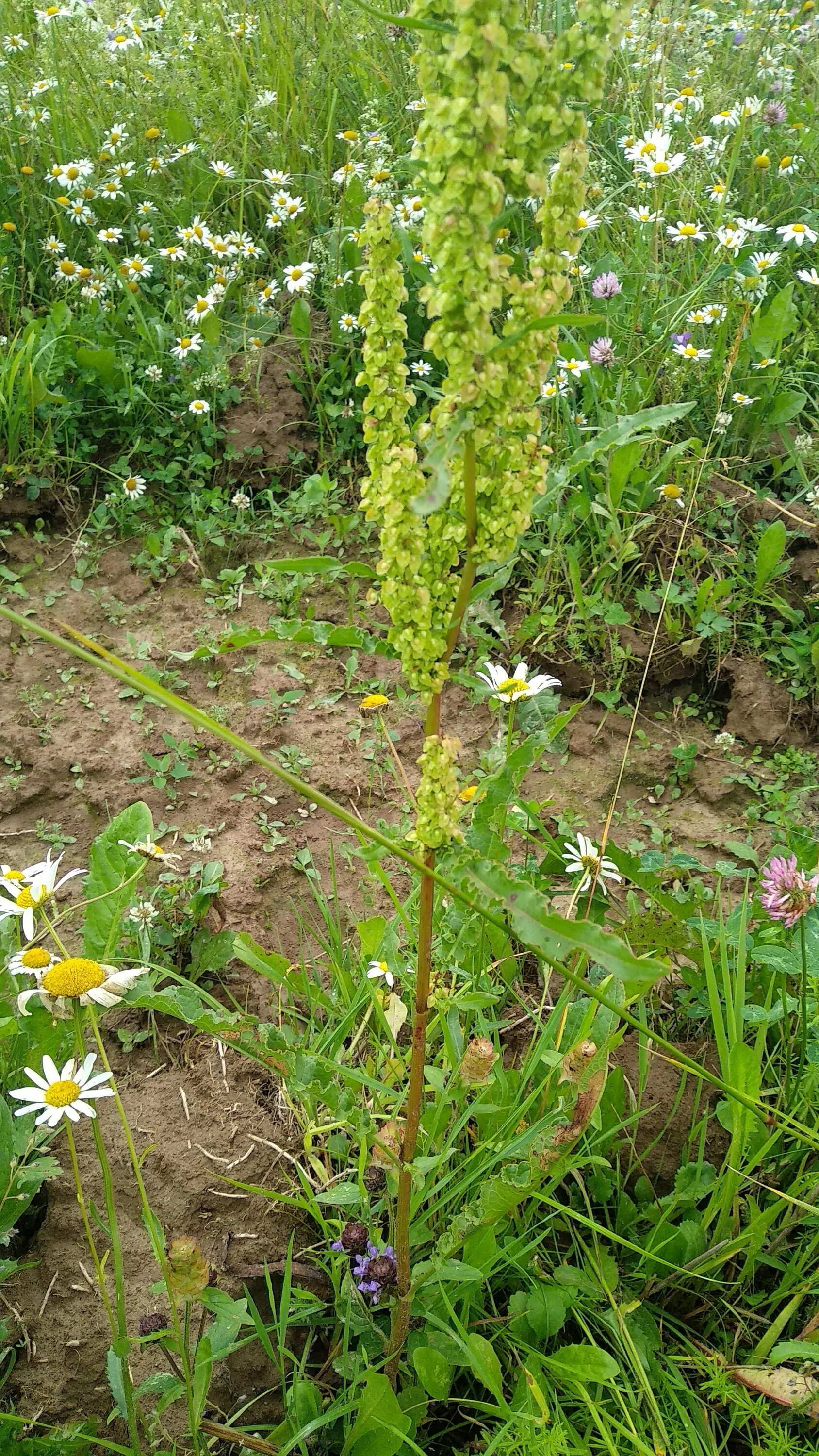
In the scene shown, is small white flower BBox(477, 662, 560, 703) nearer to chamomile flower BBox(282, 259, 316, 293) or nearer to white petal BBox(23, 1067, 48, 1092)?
Result: white petal BBox(23, 1067, 48, 1092)

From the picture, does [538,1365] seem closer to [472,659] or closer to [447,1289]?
[447,1289]

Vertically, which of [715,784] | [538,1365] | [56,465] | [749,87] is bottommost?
[538,1365]

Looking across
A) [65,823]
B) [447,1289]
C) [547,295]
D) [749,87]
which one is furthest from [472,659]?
[749,87]

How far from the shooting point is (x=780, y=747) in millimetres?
2330

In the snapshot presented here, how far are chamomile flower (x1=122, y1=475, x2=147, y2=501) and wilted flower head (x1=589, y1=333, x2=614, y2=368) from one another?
4.35 feet

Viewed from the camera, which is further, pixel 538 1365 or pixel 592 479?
pixel 592 479

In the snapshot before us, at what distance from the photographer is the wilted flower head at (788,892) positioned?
1.42 metres

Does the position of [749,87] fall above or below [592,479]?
above

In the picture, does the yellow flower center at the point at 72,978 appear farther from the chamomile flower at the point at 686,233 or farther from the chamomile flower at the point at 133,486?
the chamomile flower at the point at 686,233

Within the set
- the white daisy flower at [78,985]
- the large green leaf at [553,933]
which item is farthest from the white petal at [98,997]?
the large green leaf at [553,933]

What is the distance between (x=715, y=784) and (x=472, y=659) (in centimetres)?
65

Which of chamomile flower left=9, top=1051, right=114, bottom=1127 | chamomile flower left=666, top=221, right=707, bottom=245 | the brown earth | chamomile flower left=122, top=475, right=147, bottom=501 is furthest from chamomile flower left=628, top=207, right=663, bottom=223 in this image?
chamomile flower left=9, top=1051, right=114, bottom=1127

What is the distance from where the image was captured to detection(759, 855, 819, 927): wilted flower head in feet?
4.66

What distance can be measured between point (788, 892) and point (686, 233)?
7.49ft
